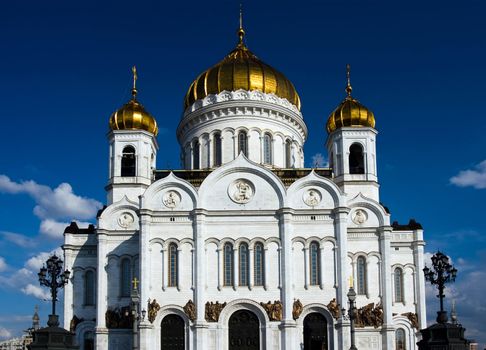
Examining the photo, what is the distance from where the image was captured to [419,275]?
40.4 m

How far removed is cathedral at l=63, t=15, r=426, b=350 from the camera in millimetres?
36719

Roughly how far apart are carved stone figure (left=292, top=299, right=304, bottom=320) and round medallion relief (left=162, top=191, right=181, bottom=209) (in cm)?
845

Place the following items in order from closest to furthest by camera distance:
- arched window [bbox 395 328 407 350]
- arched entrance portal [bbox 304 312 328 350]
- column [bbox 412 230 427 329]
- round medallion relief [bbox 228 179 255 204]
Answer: arched entrance portal [bbox 304 312 328 350] < round medallion relief [bbox 228 179 255 204] < arched window [bbox 395 328 407 350] < column [bbox 412 230 427 329]

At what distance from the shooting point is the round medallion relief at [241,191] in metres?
38.7

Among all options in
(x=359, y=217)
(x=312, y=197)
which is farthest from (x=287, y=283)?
(x=359, y=217)

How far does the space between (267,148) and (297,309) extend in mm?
11766

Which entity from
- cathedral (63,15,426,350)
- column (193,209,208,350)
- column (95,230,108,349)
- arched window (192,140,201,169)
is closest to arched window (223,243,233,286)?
cathedral (63,15,426,350)

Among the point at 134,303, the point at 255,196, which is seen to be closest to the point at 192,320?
the point at 255,196

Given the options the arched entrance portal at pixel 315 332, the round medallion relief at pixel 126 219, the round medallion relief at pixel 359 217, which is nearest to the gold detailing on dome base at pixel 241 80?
the round medallion relief at pixel 126 219

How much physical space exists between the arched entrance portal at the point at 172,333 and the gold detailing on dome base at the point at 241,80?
15.4 m

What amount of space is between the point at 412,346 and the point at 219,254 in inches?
474

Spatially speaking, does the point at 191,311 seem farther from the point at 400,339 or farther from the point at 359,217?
the point at 400,339

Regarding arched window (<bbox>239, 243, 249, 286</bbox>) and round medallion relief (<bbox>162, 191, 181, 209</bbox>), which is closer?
arched window (<bbox>239, 243, 249, 286</bbox>)

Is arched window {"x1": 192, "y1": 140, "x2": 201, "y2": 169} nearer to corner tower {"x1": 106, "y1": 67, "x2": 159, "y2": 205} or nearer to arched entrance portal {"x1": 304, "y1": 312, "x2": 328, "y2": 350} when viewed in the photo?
corner tower {"x1": 106, "y1": 67, "x2": 159, "y2": 205}
